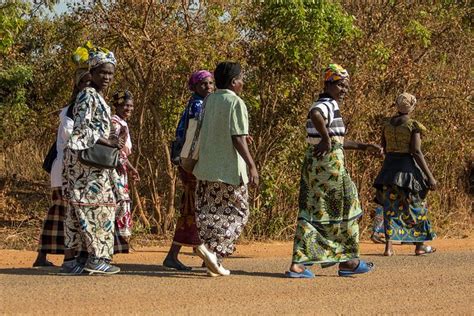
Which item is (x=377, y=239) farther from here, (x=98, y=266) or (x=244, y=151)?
(x=98, y=266)

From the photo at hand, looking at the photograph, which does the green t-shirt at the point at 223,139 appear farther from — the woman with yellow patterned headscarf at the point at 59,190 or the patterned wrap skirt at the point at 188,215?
the woman with yellow patterned headscarf at the point at 59,190

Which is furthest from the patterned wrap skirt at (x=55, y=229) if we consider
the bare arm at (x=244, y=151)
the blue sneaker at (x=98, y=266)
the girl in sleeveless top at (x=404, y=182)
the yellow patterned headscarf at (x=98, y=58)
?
the girl in sleeveless top at (x=404, y=182)

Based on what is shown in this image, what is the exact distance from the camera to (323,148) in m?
7.79

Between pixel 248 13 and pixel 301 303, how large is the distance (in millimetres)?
5647

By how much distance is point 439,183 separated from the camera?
47.1ft

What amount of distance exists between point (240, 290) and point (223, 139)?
121cm

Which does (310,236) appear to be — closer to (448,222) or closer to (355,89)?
(355,89)

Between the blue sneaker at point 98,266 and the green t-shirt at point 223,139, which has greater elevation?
the green t-shirt at point 223,139

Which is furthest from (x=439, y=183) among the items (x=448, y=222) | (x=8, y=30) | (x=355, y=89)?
(x=8, y=30)

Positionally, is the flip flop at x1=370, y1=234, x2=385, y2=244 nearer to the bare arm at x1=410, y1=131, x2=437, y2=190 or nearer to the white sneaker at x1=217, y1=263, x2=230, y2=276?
the bare arm at x1=410, y1=131, x2=437, y2=190

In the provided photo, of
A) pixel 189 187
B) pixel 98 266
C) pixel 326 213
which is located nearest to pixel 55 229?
pixel 98 266

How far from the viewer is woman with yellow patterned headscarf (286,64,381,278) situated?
7887 mm

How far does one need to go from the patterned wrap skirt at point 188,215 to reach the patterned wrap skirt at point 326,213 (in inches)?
35.4

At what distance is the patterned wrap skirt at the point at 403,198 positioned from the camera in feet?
33.0
